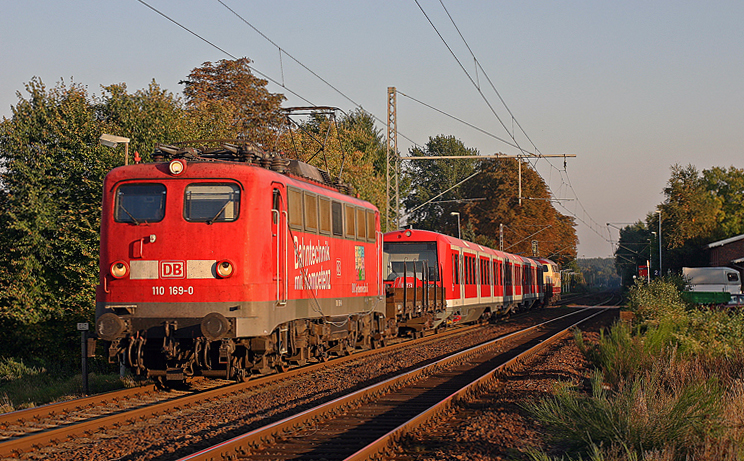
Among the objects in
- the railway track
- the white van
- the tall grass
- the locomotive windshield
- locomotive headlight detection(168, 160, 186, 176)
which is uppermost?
locomotive headlight detection(168, 160, 186, 176)

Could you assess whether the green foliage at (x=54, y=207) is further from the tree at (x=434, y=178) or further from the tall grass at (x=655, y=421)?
the tree at (x=434, y=178)

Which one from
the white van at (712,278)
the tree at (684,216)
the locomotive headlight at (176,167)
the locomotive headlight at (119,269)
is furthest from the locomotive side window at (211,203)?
the tree at (684,216)

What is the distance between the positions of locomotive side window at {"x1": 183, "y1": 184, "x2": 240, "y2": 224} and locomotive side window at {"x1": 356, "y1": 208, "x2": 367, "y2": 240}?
17.2 feet

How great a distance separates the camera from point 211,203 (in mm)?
11492

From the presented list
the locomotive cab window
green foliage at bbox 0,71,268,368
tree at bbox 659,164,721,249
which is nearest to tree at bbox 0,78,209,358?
green foliage at bbox 0,71,268,368

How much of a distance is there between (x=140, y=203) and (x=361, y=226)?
6108 mm

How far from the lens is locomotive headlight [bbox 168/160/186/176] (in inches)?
451

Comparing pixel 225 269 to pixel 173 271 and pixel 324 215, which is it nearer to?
pixel 173 271

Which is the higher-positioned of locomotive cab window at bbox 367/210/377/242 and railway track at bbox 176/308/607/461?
locomotive cab window at bbox 367/210/377/242

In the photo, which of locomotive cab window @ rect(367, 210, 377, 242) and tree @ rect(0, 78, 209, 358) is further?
tree @ rect(0, 78, 209, 358)

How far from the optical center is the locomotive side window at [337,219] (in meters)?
14.8

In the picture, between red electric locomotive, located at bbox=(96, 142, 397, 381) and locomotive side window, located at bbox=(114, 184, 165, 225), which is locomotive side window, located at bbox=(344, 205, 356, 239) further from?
locomotive side window, located at bbox=(114, 184, 165, 225)

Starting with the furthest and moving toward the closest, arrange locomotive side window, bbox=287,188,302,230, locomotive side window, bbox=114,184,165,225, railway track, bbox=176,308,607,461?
locomotive side window, bbox=287,188,302,230 → locomotive side window, bbox=114,184,165,225 → railway track, bbox=176,308,607,461

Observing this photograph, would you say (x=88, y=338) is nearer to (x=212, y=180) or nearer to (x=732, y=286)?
(x=212, y=180)
